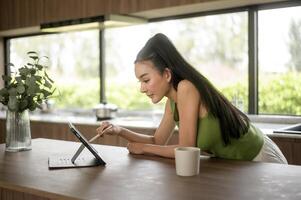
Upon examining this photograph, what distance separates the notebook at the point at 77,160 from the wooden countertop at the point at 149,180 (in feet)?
0.14

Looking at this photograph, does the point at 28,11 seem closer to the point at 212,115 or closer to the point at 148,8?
the point at 148,8

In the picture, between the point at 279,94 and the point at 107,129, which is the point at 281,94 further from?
the point at 107,129

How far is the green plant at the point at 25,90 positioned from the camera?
1.94 m

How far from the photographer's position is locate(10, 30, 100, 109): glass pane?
4.35 metres

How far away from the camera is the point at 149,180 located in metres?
1.33

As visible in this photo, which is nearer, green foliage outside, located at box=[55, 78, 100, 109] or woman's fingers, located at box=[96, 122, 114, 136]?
woman's fingers, located at box=[96, 122, 114, 136]

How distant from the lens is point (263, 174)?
4.49 feet

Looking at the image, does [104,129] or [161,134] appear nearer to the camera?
[104,129]

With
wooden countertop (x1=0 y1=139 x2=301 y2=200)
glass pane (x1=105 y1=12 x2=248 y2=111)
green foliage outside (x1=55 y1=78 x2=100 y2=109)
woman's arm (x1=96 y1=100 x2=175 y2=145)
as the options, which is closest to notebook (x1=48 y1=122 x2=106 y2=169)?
wooden countertop (x1=0 y1=139 x2=301 y2=200)

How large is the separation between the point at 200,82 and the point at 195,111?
13cm

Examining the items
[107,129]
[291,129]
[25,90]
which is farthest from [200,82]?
[291,129]

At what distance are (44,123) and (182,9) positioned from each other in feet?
5.43

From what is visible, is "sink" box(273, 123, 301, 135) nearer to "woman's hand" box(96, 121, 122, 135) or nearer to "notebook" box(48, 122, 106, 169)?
"woman's hand" box(96, 121, 122, 135)

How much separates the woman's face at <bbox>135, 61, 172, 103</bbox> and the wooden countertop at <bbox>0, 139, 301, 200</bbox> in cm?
28
